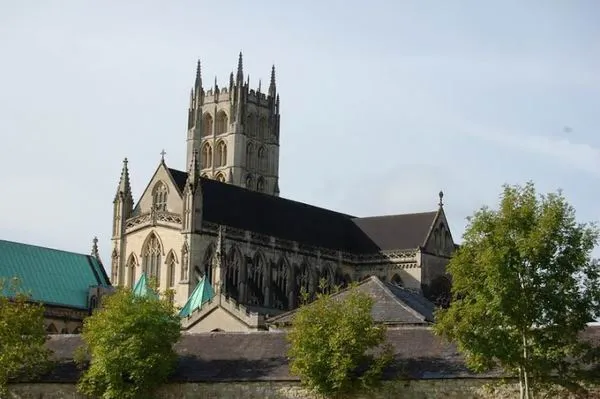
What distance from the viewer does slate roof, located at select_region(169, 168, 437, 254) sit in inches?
4245

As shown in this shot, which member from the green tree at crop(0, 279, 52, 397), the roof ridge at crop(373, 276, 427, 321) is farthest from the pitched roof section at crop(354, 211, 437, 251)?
the green tree at crop(0, 279, 52, 397)

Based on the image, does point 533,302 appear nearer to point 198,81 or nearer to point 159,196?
point 159,196

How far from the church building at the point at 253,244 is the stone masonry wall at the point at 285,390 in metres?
32.7

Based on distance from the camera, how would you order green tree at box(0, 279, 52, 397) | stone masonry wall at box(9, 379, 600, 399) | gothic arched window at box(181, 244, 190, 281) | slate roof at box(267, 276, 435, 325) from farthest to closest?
gothic arched window at box(181, 244, 190, 281) → slate roof at box(267, 276, 435, 325) → green tree at box(0, 279, 52, 397) → stone masonry wall at box(9, 379, 600, 399)

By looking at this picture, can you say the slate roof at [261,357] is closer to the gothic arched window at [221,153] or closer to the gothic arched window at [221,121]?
the gothic arched window at [221,153]

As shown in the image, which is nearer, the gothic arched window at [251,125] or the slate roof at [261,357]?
the slate roof at [261,357]

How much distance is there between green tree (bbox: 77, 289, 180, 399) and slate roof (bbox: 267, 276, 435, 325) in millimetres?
10552

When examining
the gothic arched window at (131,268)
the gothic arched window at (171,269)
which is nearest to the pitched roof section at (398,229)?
the gothic arched window at (171,269)

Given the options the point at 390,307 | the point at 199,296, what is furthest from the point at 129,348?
the point at 199,296

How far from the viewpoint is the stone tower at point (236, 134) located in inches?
5837

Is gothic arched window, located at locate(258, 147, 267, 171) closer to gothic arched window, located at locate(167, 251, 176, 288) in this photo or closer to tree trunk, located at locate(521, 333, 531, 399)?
gothic arched window, located at locate(167, 251, 176, 288)

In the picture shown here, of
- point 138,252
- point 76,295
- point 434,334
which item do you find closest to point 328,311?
point 434,334

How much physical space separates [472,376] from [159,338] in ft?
47.0

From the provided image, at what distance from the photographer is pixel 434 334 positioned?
176ft
